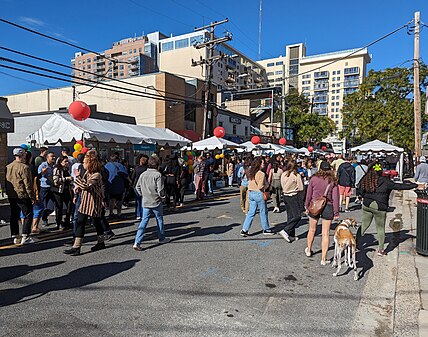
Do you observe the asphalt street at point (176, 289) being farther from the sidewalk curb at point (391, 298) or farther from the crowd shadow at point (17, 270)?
the sidewalk curb at point (391, 298)

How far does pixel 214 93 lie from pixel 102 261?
3345 centimetres

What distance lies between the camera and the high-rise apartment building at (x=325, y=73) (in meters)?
125

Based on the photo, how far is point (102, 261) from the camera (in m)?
5.38

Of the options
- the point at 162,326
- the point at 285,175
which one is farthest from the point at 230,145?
the point at 162,326

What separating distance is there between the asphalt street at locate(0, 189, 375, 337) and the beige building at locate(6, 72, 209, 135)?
21.3 meters

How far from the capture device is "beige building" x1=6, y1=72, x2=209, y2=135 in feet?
95.2

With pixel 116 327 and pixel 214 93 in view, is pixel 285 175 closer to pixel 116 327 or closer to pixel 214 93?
pixel 116 327

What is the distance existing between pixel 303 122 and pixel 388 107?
19.9 metres

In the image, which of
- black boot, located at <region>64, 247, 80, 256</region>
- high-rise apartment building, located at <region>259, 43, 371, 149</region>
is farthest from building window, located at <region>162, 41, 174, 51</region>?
black boot, located at <region>64, 247, 80, 256</region>

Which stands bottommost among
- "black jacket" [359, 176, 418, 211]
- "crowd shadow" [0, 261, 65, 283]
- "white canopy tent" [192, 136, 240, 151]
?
"crowd shadow" [0, 261, 65, 283]

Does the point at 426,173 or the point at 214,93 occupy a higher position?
the point at 214,93

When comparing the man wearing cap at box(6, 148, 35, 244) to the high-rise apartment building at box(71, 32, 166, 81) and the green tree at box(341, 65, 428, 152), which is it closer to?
the green tree at box(341, 65, 428, 152)

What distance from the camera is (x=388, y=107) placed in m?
27.2

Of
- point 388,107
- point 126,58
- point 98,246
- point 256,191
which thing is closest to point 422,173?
point 256,191
